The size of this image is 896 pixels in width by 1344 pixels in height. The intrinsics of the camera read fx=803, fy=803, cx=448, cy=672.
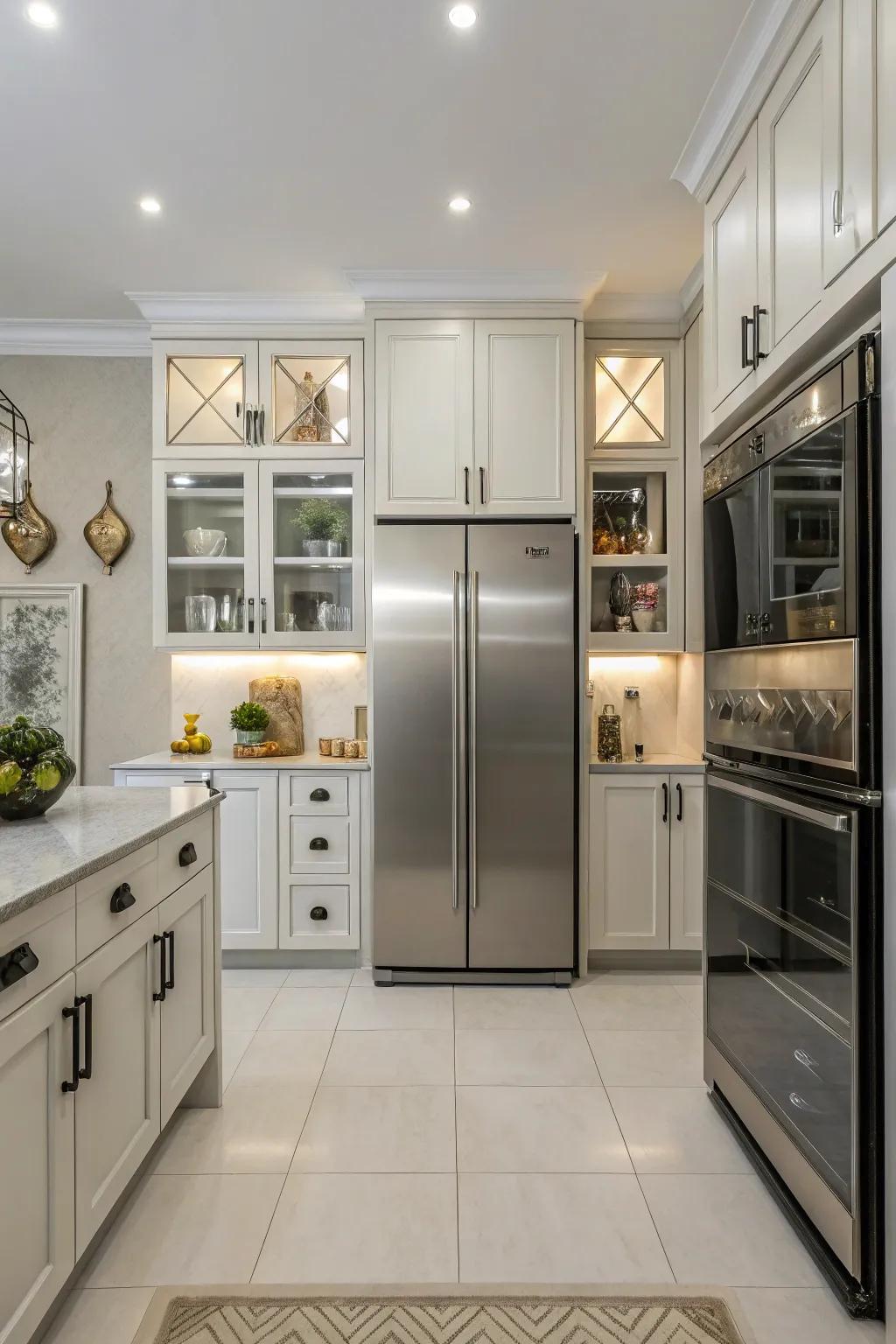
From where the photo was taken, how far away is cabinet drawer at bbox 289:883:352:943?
352 cm

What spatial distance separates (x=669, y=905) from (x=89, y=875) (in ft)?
8.57

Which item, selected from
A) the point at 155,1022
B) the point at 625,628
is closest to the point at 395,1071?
the point at 155,1022

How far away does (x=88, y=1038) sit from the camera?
1.53 m

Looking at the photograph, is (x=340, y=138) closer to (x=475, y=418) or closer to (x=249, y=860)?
(x=475, y=418)

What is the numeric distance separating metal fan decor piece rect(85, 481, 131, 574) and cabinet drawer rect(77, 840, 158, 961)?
2322mm

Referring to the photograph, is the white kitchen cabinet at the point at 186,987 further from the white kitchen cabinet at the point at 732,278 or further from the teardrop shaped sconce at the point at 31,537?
the teardrop shaped sconce at the point at 31,537

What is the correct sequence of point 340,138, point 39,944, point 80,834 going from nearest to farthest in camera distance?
point 39,944, point 80,834, point 340,138

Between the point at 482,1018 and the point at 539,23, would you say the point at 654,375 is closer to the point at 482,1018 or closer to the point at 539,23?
the point at 539,23

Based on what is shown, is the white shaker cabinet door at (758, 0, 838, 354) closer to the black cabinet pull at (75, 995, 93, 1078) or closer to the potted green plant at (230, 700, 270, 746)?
the black cabinet pull at (75, 995, 93, 1078)

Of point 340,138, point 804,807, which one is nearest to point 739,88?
point 340,138

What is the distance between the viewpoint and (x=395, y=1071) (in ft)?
8.54

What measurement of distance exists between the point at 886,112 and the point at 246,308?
9.11 ft

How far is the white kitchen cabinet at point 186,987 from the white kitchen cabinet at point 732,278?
2.05 meters

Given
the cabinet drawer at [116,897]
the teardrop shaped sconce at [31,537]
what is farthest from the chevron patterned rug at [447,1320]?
the teardrop shaped sconce at [31,537]
